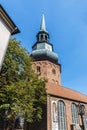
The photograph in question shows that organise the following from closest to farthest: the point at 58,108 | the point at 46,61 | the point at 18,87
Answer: the point at 18,87
the point at 58,108
the point at 46,61

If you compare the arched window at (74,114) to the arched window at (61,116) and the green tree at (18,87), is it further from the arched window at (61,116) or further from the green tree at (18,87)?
the green tree at (18,87)

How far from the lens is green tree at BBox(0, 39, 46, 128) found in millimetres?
16234

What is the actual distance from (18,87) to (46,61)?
19.2 m

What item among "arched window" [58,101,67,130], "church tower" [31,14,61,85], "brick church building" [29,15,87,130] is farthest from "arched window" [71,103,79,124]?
"church tower" [31,14,61,85]

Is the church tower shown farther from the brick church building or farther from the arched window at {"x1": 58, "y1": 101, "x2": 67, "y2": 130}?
the arched window at {"x1": 58, "y1": 101, "x2": 67, "y2": 130}

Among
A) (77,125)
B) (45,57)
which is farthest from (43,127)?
(45,57)

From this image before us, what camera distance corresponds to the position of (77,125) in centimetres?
2438

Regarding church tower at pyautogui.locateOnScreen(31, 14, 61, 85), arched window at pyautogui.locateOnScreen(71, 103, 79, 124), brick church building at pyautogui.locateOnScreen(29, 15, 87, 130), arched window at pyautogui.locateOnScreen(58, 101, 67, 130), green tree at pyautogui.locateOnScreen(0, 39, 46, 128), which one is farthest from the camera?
church tower at pyautogui.locateOnScreen(31, 14, 61, 85)

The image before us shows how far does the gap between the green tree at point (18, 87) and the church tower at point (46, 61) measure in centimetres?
1301

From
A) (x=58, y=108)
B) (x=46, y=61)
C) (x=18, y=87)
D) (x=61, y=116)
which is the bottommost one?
(x=61, y=116)

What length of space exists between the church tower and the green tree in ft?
42.7

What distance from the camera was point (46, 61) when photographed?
3569 cm

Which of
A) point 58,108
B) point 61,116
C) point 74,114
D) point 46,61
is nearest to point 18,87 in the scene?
point 58,108

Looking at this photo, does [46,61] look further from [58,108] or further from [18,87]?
[18,87]
